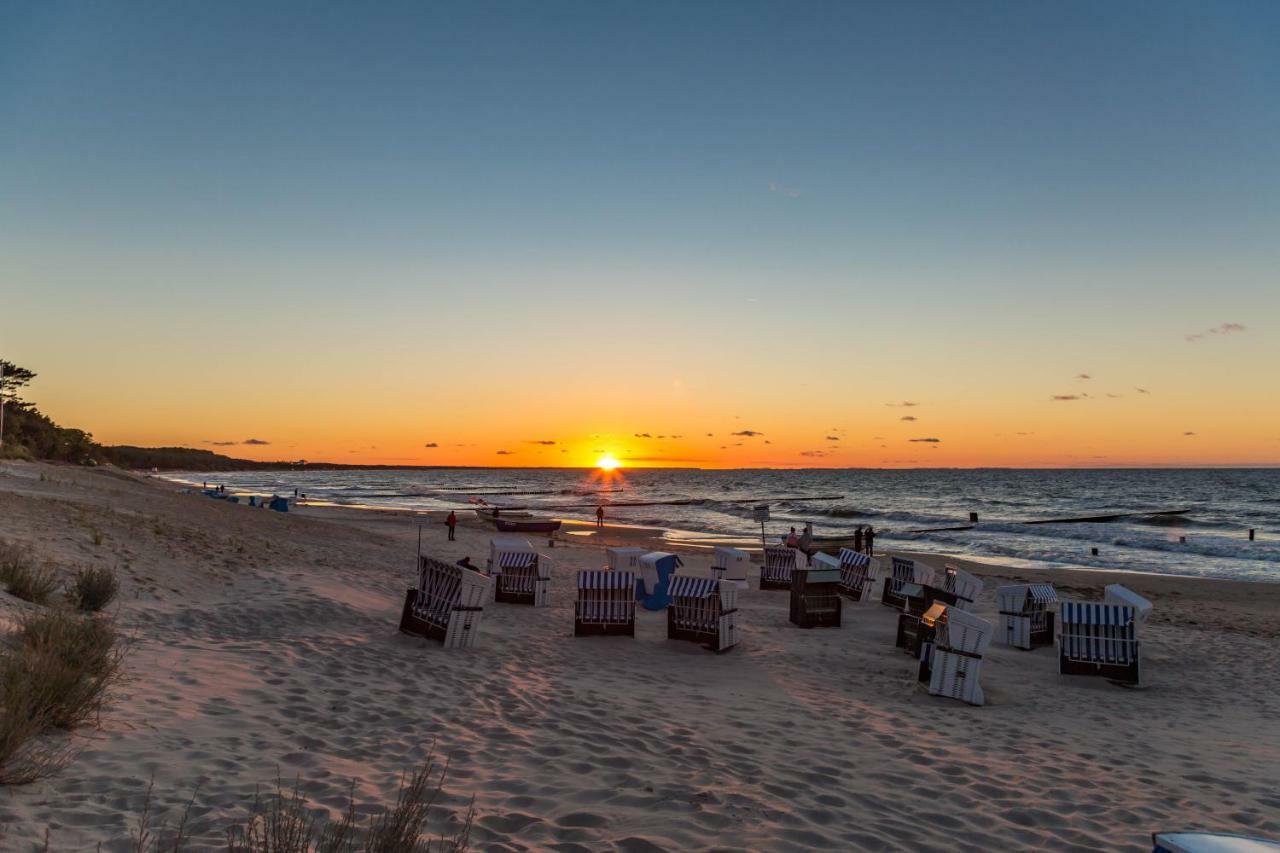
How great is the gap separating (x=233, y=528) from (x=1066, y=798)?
2147 centimetres

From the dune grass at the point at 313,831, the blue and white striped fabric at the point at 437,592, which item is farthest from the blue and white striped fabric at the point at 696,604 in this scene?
the dune grass at the point at 313,831

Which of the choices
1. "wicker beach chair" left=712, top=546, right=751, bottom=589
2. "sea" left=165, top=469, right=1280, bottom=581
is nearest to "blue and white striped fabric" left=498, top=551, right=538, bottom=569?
"wicker beach chair" left=712, top=546, right=751, bottom=589

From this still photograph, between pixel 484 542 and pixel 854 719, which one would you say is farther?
pixel 484 542

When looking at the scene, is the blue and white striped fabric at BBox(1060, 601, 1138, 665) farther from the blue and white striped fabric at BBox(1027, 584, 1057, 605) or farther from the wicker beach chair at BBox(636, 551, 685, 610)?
the wicker beach chair at BBox(636, 551, 685, 610)

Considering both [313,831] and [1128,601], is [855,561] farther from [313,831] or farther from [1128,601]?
[313,831]

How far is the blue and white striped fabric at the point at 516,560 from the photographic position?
17.6 m

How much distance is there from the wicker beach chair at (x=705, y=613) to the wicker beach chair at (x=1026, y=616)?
579 centimetres

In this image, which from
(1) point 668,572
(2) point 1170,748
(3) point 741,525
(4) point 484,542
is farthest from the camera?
(3) point 741,525

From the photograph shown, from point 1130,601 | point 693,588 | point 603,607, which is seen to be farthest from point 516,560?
point 1130,601

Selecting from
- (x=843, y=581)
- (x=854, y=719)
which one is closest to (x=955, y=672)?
(x=854, y=719)

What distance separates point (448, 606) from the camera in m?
11.6

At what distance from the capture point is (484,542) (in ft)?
117

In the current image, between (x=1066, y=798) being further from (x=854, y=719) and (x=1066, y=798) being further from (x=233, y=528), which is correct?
(x=233, y=528)

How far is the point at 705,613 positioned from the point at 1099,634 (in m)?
6.36
